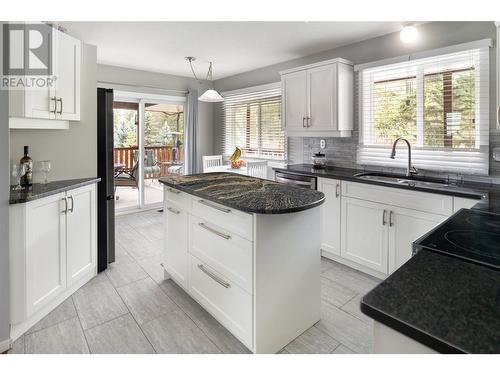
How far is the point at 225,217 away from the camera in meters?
1.96

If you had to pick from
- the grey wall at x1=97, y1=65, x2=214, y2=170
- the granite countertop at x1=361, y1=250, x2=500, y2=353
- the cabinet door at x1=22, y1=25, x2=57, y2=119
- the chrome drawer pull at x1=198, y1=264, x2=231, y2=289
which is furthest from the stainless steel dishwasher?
the grey wall at x1=97, y1=65, x2=214, y2=170

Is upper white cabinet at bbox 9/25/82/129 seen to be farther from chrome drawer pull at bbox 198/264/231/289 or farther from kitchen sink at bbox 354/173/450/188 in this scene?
kitchen sink at bbox 354/173/450/188

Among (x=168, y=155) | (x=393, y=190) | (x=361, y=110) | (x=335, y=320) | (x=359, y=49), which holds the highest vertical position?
(x=359, y=49)

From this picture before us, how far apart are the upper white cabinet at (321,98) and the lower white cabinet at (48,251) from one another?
2.48 m

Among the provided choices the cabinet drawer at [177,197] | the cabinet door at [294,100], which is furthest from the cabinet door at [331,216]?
the cabinet drawer at [177,197]

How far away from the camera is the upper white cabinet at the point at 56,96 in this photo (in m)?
2.23

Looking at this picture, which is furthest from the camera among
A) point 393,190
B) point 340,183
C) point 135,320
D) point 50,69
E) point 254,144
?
point 254,144

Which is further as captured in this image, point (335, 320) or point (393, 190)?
point (393, 190)

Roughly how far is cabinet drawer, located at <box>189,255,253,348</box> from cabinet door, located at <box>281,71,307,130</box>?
2318 millimetres

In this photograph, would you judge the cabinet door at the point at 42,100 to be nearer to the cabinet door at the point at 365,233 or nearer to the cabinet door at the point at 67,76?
the cabinet door at the point at 67,76

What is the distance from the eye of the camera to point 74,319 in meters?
2.24
